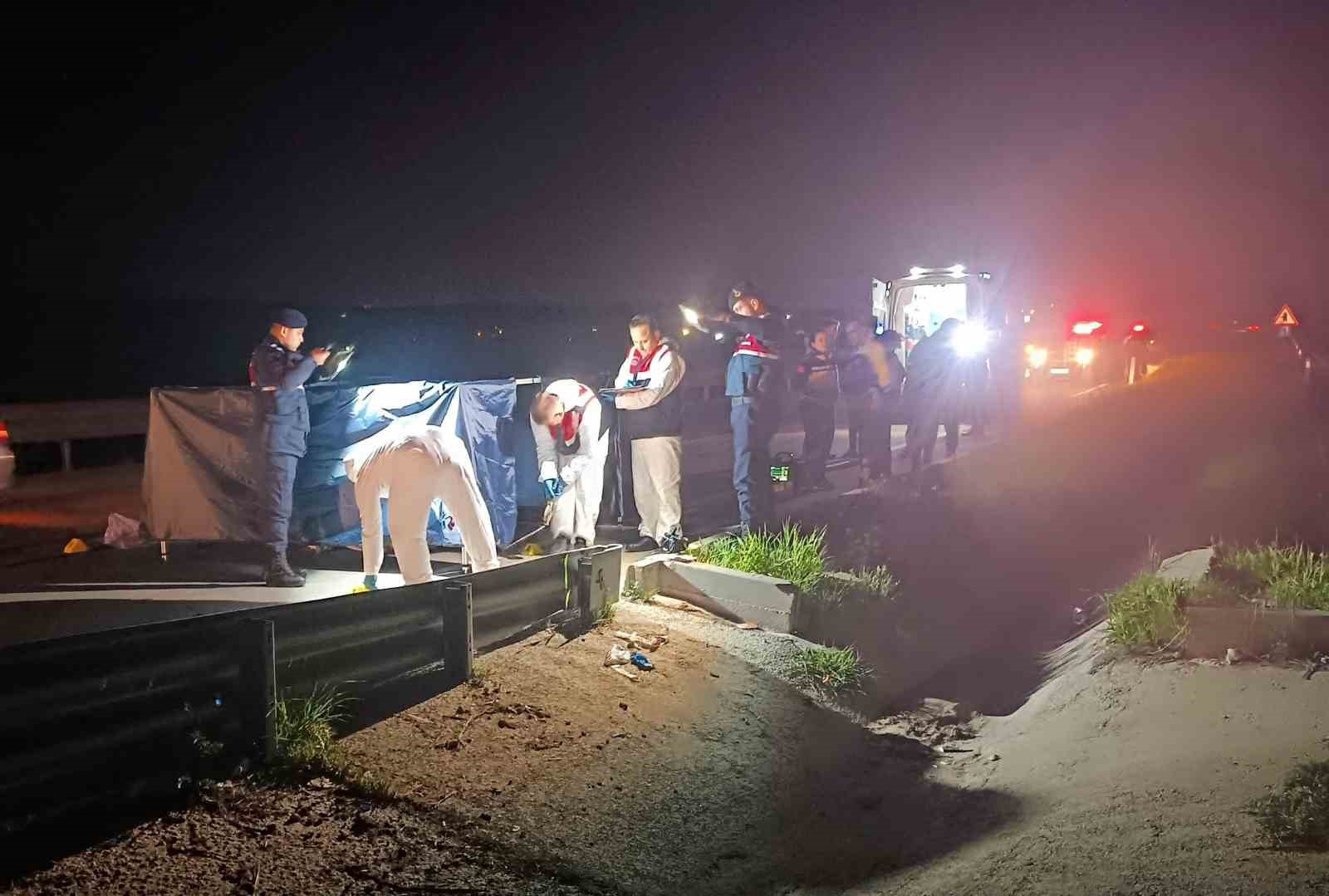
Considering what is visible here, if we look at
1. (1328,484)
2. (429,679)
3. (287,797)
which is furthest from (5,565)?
(1328,484)

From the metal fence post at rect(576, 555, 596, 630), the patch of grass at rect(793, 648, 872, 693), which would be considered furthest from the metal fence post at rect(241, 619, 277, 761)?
the patch of grass at rect(793, 648, 872, 693)

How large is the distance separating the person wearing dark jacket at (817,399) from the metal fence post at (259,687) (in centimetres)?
933

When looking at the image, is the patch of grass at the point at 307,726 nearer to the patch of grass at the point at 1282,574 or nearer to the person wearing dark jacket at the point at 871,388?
the patch of grass at the point at 1282,574

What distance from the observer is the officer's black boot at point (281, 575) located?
323 inches

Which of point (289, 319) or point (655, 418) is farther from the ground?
point (289, 319)

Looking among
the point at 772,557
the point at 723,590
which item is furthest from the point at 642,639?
the point at 772,557

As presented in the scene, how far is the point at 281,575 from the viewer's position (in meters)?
8.23

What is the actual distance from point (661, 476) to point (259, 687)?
4.78 meters

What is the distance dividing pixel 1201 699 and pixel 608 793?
3407mm

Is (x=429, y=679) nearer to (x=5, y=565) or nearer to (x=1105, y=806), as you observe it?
(x=1105, y=806)

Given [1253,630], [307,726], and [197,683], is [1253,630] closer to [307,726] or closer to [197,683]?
[307,726]

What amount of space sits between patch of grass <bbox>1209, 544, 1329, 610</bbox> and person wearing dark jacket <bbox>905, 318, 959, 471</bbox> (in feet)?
19.3

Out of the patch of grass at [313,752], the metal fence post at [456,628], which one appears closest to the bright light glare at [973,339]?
the metal fence post at [456,628]

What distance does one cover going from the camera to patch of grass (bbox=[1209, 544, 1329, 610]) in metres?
6.38
